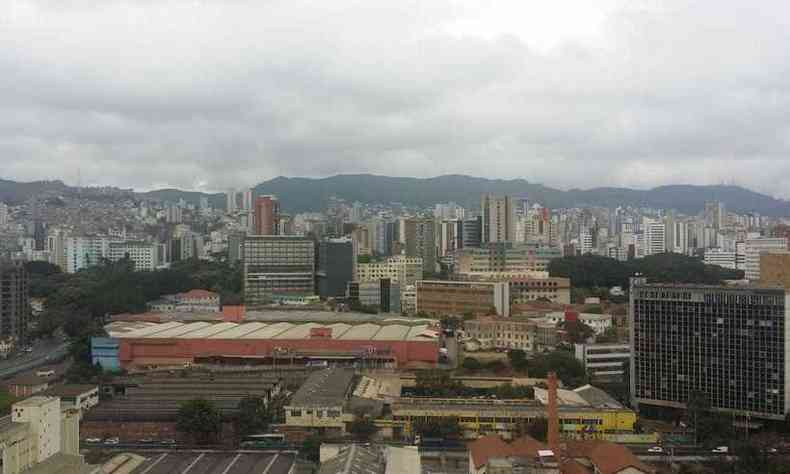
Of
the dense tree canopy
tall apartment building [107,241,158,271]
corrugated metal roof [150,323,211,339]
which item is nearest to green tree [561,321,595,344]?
corrugated metal roof [150,323,211,339]

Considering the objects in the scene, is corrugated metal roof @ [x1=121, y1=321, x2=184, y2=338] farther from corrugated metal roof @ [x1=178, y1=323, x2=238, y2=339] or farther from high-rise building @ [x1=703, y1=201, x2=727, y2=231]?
high-rise building @ [x1=703, y1=201, x2=727, y2=231]

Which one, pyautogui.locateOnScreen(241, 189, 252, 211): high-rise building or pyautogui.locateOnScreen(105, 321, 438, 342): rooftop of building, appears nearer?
pyautogui.locateOnScreen(105, 321, 438, 342): rooftop of building

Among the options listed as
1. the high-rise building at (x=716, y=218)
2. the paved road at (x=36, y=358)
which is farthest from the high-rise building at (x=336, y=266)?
the high-rise building at (x=716, y=218)

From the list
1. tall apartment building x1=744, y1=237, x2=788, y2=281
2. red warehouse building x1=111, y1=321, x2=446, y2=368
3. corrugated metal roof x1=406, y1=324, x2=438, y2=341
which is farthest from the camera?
tall apartment building x1=744, y1=237, x2=788, y2=281

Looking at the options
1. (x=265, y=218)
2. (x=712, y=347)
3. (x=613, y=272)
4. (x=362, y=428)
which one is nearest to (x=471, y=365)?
(x=362, y=428)

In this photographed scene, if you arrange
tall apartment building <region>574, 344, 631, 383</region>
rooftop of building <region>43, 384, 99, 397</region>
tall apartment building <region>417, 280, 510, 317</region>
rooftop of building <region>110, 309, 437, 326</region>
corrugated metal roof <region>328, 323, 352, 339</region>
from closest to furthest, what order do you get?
rooftop of building <region>43, 384, 99, 397</region>, tall apartment building <region>574, 344, 631, 383</region>, corrugated metal roof <region>328, 323, 352, 339</region>, rooftop of building <region>110, 309, 437, 326</region>, tall apartment building <region>417, 280, 510, 317</region>

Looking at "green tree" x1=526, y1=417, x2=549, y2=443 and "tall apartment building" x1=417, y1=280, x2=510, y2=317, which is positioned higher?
"tall apartment building" x1=417, y1=280, x2=510, y2=317

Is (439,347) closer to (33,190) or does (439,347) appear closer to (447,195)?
(33,190)

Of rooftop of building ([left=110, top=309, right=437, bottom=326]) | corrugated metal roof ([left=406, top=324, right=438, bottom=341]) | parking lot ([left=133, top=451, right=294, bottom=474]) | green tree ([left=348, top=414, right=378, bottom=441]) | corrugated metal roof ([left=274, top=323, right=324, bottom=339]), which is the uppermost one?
corrugated metal roof ([left=406, top=324, right=438, bottom=341])
